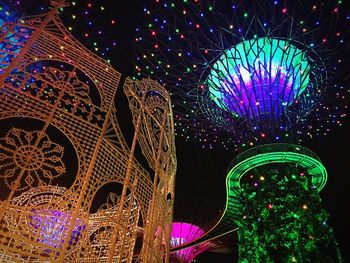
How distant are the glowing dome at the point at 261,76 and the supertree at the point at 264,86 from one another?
0.04 meters

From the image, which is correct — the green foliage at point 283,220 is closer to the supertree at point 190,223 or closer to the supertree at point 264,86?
the supertree at point 264,86

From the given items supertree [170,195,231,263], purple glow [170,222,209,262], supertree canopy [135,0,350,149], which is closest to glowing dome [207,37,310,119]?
supertree canopy [135,0,350,149]

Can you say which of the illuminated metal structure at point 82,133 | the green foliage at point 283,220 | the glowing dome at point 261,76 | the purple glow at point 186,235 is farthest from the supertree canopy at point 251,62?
the purple glow at point 186,235

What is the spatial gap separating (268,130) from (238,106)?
1.73 meters

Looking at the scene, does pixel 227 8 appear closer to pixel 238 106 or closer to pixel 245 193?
pixel 238 106

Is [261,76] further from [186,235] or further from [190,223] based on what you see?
[186,235]

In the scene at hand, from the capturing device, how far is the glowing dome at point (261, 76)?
13.5 meters

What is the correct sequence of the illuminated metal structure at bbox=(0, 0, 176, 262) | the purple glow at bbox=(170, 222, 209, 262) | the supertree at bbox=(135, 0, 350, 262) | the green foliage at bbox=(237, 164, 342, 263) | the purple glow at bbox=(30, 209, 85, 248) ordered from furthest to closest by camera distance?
the purple glow at bbox=(170, 222, 209, 262) → the supertree at bbox=(135, 0, 350, 262) → the green foliage at bbox=(237, 164, 342, 263) → the purple glow at bbox=(30, 209, 85, 248) → the illuminated metal structure at bbox=(0, 0, 176, 262)

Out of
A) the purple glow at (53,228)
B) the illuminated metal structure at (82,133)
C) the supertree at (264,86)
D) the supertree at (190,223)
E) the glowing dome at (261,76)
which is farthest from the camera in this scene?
the supertree at (190,223)

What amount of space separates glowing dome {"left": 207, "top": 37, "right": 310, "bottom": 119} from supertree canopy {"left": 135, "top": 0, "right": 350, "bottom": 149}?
0.14 feet

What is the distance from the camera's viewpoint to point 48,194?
1001 cm

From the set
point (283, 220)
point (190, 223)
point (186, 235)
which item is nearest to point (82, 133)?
point (283, 220)

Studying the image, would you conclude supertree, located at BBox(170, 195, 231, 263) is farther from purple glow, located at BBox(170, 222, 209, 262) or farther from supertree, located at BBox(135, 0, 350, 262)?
supertree, located at BBox(135, 0, 350, 262)

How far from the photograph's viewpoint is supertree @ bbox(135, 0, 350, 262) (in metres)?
11.3
